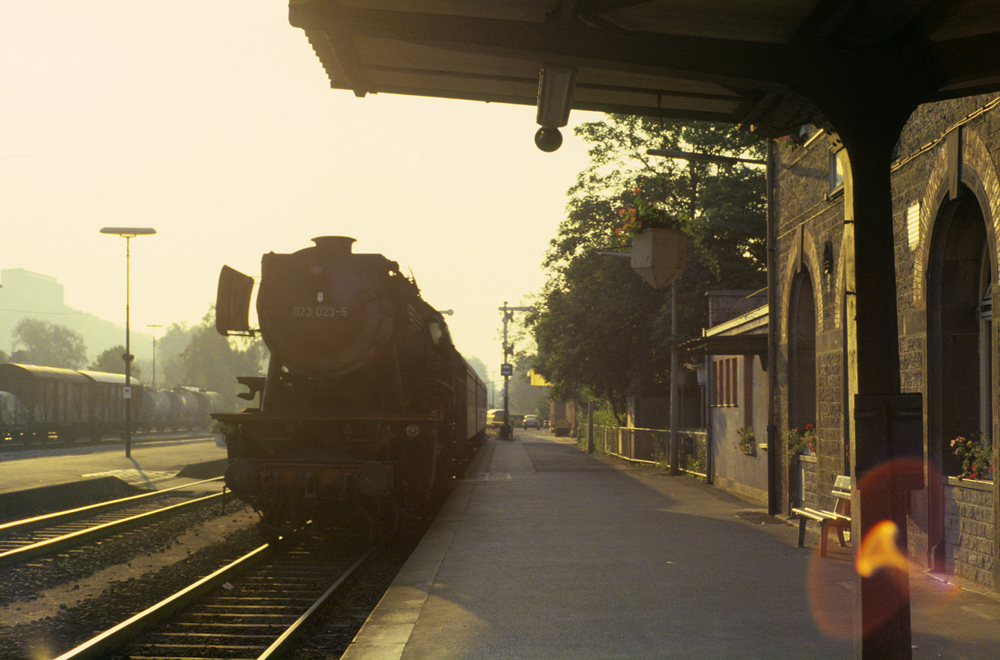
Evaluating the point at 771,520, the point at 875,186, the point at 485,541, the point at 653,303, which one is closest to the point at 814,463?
the point at 771,520

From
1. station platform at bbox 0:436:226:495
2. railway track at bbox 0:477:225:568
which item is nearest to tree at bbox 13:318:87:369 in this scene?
station platform at bbox 0:436:226:495

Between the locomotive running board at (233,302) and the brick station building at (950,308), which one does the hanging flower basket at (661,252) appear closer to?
the brick station building at (950,308)

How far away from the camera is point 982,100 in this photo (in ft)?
25.6

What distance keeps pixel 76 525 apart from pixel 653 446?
731 inches

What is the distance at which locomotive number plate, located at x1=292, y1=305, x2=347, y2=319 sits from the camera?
11.1 metres

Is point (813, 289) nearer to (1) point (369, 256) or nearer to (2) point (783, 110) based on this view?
(1) point (369, 256)

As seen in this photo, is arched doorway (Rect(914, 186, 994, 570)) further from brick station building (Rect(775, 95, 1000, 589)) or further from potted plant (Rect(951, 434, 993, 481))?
potted plant (Rect(951, 434, 993, 481))

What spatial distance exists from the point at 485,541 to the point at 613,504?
16.0 ft

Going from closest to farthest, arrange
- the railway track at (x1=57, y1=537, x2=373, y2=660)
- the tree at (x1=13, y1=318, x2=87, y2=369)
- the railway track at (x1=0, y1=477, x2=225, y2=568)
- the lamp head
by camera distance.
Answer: the railway track at (x1=57, y1=537, x2=373, y2=660)
the railway track at (x1=0, y1=477, x2=225, y2=568)
the lamp head
the tree at (x1=13, y1=318, x2=87, y2=369)

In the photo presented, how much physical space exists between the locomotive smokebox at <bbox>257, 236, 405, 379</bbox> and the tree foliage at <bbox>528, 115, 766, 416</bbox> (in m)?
18.4

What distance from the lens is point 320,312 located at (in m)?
11.1

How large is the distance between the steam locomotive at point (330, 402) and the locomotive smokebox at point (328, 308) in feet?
0.04

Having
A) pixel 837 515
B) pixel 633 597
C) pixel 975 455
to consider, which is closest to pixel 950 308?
pixel 975 455

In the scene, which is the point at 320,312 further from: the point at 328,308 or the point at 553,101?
the point at 553,101
